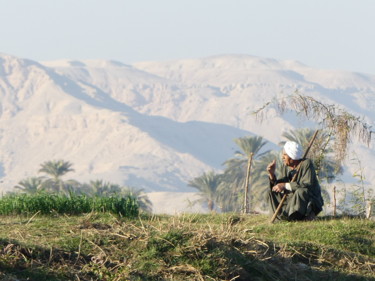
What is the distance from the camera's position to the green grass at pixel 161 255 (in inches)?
308

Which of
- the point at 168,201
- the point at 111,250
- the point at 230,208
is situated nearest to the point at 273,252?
the point at 111,250

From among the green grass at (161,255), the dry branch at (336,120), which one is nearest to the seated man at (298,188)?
the green grass at (161,255)

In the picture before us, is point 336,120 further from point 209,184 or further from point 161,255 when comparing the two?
point 209,184

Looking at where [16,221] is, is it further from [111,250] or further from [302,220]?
[302,220]

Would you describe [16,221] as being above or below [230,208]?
above

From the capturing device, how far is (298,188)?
12.0 m

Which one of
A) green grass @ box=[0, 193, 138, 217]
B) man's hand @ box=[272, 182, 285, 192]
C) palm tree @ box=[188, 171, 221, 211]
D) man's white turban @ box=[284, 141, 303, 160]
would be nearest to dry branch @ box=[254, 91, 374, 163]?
man's white turban @ box=[284, 141, 303, 160]

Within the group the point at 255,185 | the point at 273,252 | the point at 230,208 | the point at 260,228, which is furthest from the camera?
the point at 230,208

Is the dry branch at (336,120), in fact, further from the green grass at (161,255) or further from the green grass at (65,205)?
the green grass at (161,255)

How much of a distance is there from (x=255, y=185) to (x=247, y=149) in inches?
113

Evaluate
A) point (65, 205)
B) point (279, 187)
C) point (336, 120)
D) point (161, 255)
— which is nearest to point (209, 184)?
point (336, 120)

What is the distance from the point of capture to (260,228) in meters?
11.3

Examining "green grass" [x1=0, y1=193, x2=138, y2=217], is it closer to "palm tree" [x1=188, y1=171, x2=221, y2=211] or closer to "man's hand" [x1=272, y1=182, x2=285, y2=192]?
"man's hand" [x1=272, y1=182, x2=285, y2=192]

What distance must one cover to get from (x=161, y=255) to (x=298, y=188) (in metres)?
4.20
